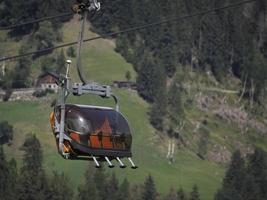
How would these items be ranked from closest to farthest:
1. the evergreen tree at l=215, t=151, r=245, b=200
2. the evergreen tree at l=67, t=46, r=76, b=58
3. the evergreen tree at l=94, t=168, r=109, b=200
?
the evergreen tree at l=94, t=168, r=109, b=200 < the evergreen tree at l=215, t=151, r=245, b=200 < the evergreen tree at l=67, t=46, r=76, b=58

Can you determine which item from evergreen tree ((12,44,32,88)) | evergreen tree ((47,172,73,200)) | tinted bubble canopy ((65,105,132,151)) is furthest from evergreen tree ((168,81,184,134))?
tinted bubble canopy ((65,105,132,151))

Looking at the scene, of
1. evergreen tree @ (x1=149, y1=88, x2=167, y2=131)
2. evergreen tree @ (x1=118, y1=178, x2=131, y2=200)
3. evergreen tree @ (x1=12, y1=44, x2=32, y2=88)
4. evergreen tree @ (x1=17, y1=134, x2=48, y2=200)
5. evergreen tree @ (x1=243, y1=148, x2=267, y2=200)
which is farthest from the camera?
evergreen tree @ (x1=12, y1=44, x2=32, y2=88)

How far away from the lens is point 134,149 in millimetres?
155750

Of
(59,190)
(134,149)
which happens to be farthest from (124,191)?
(134,149)

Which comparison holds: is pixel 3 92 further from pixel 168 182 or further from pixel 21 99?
pixel 168 182

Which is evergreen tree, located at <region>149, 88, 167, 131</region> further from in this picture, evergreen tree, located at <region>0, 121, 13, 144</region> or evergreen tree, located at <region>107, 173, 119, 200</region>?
evergreen tree, located at <region>107, 173, 119, 200</region>

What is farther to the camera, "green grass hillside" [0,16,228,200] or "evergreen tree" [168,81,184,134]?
"evergreen tree" [168,81,184,134]

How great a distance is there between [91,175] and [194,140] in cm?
4488

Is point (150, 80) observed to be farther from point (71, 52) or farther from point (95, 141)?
point (95, 141)

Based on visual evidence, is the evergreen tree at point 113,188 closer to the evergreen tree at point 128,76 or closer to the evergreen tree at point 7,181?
the evergreen tree at point 7,181

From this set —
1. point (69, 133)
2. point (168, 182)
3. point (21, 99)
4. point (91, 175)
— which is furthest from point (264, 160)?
point (69, 133)

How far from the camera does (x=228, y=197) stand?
444 ft

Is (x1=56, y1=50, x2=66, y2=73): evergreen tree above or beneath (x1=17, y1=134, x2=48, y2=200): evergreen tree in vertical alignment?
above

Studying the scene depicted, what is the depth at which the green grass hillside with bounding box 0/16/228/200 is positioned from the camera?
479 ft
